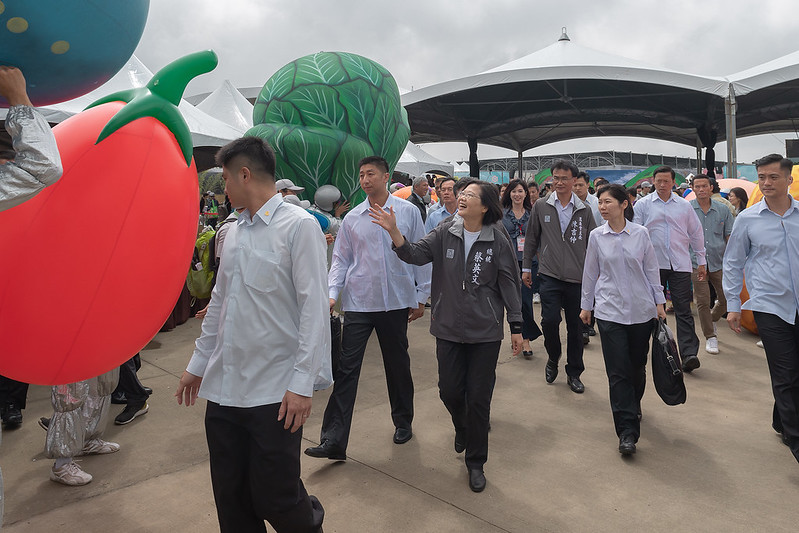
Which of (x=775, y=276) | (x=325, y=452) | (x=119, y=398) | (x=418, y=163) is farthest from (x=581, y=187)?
(x=418, y=163)

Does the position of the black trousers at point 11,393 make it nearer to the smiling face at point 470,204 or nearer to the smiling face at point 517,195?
the smiling face at point 470,204

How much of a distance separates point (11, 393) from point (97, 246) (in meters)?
3.08

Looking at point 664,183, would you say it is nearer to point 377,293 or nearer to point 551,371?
point 551,371

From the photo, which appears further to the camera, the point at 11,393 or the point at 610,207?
the point at 11,393

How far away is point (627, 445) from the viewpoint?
3562mm

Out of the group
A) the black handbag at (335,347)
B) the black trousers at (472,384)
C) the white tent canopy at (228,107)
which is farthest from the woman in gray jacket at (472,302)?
the white tent canopy at (228,107)

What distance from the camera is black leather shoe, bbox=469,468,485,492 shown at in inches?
124

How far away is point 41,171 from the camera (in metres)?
1.68

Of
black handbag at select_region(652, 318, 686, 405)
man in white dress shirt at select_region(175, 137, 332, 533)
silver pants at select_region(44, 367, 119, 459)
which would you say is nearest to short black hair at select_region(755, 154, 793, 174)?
black handbag at select_region(652, 318, 686, 405)

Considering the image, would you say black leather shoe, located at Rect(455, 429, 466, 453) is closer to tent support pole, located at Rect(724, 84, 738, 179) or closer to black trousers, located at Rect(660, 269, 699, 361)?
black trousers, located at Rect(660, 269, 699, 361)

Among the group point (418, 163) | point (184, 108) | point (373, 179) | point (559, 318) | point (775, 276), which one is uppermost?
point (184, 108)

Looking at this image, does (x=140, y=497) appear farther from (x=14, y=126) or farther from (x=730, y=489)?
(x=730, y=489)

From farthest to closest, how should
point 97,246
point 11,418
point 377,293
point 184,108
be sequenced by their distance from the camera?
point 184,108 < point 11,418 < point 377,293 < point 97,246

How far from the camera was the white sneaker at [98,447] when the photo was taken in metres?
3.61
